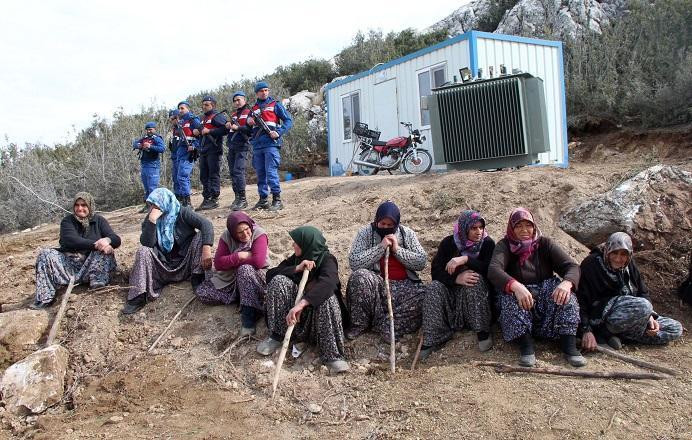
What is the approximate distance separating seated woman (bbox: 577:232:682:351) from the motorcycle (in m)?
5.72

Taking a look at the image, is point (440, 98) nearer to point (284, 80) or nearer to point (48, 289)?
point (48, 289)

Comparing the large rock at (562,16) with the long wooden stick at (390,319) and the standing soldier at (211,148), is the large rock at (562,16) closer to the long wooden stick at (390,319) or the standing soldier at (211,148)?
the standing soldier at (211,148)

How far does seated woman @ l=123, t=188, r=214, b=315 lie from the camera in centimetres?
441

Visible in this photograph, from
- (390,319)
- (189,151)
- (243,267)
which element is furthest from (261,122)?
(390,319)

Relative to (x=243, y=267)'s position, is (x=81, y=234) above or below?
above

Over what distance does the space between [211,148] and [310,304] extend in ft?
13.3

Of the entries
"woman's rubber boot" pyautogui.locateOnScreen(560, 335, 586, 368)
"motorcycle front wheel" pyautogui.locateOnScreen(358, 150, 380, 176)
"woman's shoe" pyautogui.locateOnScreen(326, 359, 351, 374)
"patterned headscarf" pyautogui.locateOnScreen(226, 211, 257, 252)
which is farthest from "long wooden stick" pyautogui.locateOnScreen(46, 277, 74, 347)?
"motorcycle front wheel" pyautogui.locateOnScreen(358, 150, 380, 176)

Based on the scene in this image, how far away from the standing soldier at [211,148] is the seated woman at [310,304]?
360 cm

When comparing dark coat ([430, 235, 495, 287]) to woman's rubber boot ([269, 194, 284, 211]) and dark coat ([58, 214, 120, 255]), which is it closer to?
dark coat ([58, 214, 120, 255])

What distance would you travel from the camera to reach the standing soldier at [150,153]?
7492 millimetres

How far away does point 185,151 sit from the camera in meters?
7.33

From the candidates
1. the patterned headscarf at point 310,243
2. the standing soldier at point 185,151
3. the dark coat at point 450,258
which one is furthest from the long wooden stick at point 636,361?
the standing soldier at point 185,151

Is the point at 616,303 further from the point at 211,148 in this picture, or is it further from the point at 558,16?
the point at 558,16

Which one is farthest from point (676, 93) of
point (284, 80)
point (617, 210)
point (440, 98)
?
point (284, 80)
